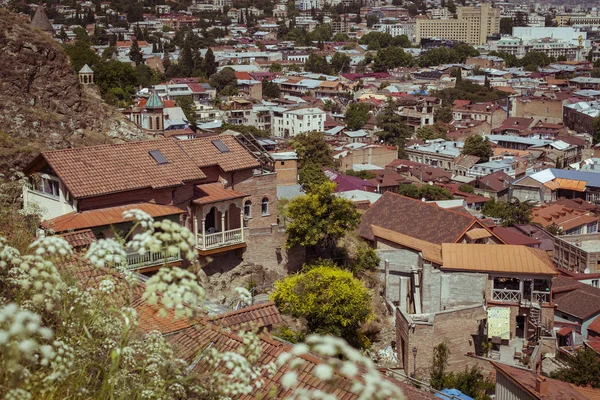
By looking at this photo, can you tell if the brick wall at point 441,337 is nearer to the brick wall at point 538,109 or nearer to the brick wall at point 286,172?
the brick wall at point 286,172

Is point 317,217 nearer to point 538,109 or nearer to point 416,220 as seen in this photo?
point 416,220

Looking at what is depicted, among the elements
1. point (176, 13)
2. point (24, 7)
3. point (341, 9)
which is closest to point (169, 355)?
point (24, 7)

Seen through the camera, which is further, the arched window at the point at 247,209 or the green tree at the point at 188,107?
the green tree at the point at 188,107

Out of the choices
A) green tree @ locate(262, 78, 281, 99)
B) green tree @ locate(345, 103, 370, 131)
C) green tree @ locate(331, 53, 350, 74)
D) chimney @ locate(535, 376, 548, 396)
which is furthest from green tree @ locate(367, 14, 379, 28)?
chimney @ locate(535, 376, 548, 396)

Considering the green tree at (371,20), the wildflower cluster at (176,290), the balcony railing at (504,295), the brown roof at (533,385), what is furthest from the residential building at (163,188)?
the green tree at (371,20)

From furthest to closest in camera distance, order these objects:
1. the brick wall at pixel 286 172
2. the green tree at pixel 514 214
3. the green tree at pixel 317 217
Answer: the green tree at pixel 514 214, the brick wall at pixel 286 172, the green tree at pixel 317 217

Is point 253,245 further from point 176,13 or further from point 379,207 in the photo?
point 176,13
